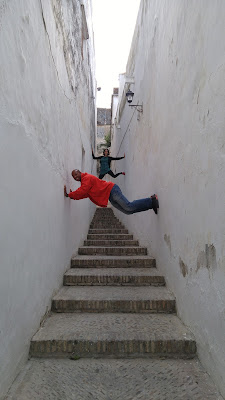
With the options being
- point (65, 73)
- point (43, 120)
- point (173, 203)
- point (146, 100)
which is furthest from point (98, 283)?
point (146, 100)

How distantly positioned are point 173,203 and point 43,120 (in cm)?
159

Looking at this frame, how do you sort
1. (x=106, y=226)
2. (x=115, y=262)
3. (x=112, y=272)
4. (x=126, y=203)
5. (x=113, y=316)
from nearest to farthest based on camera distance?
(x=113, y=316) → (x=112, y=272) → (x=115, y=262) → (x=126, y=203) → (x=106, y=226)

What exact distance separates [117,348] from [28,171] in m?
1.61

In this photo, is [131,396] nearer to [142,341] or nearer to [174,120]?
[142,341]

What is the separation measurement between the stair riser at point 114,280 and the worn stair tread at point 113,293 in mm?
86

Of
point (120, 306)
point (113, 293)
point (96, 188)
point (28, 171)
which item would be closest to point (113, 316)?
point (120, 306)

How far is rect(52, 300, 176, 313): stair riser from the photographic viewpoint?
118 inches

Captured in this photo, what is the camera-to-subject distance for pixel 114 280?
12.0ft

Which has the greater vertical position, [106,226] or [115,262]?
[106,226]

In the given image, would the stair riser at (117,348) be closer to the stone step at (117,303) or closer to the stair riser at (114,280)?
the stone step at (117,303)

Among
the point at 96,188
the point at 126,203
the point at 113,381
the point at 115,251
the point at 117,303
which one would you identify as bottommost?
the point at 113,381

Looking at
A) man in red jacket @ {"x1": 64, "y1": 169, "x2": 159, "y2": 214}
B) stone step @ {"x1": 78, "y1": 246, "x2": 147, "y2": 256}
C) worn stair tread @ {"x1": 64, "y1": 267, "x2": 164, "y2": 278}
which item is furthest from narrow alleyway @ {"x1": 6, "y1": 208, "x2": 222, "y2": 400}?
stone step @ {"x1": 78, "y1": 246, "x2": 147, "y2": 256}

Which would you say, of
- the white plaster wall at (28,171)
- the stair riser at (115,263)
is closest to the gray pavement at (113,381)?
the white plaster wall at (28,171)

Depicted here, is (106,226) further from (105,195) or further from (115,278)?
(115,278)
